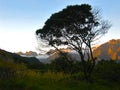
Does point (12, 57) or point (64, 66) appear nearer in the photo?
point (12, 57)

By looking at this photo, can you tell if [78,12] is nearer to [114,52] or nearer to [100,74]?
[100,74]

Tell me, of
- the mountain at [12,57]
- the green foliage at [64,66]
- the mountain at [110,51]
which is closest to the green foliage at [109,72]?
the green foliage at [64,66]

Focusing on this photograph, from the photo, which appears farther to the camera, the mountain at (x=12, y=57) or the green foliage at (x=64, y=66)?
the green foliage at (x=64, y=66)

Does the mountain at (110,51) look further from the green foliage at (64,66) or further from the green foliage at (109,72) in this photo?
the green foliage at (109,72)

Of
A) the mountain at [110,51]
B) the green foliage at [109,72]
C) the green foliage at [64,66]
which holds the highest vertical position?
the mountain at [110,51]

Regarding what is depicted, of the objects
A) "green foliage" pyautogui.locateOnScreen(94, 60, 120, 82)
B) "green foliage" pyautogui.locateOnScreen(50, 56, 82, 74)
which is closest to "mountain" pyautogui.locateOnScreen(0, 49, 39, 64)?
"green foliage" pyautogui.locateOnScreen(50, 56, 82, 74)

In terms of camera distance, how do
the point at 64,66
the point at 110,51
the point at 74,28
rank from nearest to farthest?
the point at 74,28 < the point at 64,66 < the point at 110,51

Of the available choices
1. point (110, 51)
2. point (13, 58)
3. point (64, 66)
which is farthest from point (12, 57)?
point (110, 51)

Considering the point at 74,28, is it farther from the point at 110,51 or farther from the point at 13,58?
the point at 110,51

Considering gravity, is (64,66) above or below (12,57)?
below

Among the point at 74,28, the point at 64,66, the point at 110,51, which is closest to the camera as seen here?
the point at 74,28

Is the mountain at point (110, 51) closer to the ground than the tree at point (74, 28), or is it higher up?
higher up

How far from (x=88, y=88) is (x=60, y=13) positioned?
7.16 m

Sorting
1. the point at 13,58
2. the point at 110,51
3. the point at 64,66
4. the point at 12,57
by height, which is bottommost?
the point at 64,66
